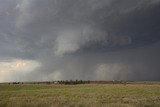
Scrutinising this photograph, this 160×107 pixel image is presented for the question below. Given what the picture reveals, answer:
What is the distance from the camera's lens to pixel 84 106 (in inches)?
994

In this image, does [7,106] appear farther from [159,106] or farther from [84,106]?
[159,106]

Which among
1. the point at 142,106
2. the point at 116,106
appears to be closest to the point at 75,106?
the point at 116,106

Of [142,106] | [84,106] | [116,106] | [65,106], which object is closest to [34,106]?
[65,106]

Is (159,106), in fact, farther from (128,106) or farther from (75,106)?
(75,106)

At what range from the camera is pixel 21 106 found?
1012 inches

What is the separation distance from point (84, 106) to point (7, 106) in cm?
696

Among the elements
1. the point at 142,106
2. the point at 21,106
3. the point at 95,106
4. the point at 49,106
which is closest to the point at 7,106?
the point at 21,106

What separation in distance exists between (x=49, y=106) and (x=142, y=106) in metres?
8.43

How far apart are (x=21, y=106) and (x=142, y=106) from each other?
36.0 ft

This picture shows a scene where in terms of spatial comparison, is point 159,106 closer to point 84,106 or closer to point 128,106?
point 128,106

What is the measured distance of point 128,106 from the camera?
24906mm

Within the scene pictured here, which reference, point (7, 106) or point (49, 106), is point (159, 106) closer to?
point (49, 106)

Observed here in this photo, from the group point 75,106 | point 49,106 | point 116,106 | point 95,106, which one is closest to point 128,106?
point 116,106

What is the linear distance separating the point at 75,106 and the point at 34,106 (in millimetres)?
3667
